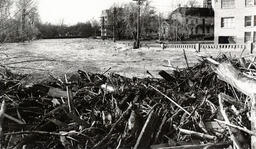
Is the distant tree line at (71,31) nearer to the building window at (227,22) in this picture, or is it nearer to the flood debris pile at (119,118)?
the building window at (227,22)

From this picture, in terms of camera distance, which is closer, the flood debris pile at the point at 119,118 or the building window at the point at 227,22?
the flood debris pile at the point at 119,118

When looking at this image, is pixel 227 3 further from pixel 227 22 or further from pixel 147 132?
pixel 147 132

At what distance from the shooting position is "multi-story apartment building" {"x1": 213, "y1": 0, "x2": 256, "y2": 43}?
41.2 metres

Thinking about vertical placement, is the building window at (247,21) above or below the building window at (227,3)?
below

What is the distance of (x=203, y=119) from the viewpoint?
4.11m

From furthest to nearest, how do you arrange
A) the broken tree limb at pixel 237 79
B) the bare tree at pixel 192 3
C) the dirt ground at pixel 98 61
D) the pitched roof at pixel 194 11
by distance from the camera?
1. the bare tree at pixel 192 3
2. the pitched roof at pixel 194 11
3. the dirt ground at pixel 98 61
4. the broken tree limb at pixel 237 79

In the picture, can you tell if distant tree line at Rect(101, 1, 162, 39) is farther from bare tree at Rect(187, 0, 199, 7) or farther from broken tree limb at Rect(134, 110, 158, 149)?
broken tree limb at Rect(134, 110, 158, 149)

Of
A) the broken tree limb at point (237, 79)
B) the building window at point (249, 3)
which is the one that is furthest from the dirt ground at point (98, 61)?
the building window at point (249, 3)

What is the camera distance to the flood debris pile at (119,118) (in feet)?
11.9

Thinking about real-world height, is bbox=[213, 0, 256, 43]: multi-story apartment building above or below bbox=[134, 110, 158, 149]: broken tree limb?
above

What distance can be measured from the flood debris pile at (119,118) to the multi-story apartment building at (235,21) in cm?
3921

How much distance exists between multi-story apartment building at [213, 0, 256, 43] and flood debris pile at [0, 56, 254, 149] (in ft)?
129

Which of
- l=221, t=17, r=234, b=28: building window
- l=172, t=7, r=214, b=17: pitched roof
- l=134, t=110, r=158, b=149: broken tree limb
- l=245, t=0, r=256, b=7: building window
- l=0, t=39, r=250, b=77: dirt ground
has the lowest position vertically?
l=0, t=39, r=250, b=77: dirt ground

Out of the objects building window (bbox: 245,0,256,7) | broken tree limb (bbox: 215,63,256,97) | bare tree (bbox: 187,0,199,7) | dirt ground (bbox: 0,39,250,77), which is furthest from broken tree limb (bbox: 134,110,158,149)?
bare tree (bbox: 187,0,199,7)
